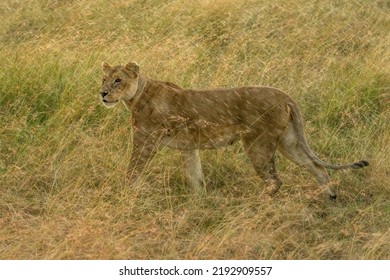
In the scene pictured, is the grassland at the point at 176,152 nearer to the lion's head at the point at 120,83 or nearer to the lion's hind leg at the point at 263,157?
the lion's hind leg at the point at 263,157

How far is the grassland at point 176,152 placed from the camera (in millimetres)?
5457

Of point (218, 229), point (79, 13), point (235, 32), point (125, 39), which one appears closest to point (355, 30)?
point (235, 32)

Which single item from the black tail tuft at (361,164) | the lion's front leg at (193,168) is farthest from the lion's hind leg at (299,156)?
the lion's front leg at (193,168)

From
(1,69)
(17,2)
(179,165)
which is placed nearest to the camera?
(179,165)

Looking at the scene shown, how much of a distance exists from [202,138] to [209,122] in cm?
14

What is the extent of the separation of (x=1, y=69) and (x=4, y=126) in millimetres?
1045

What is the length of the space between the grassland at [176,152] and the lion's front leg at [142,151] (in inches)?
4.0

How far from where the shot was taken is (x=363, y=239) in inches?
224

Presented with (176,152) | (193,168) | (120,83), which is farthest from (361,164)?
(120,83)

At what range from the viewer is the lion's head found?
6.32 meters

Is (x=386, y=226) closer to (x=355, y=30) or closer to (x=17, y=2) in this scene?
(x=355, y=30)

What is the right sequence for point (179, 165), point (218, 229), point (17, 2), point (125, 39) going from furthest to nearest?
point (17, 2) → point (125, 39) → point (179, 165) → point (218, 229)

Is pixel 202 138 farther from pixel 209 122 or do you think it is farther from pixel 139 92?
pixel 139 92

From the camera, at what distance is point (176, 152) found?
6762mm
